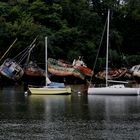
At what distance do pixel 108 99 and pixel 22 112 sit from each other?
19.5 metres

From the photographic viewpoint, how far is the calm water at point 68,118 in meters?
41.4

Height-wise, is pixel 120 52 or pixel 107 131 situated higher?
pixel 120 52

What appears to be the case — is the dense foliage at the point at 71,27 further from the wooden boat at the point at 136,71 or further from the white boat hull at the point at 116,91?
the white boat hull at the point at 116,91

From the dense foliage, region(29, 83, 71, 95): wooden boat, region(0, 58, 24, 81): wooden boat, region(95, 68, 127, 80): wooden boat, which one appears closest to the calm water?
region(29, 83, 71, 95): wooden boat

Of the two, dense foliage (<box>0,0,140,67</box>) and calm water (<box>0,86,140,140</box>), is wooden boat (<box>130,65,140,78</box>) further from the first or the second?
calm water (<box>0,86,140,140</box>)

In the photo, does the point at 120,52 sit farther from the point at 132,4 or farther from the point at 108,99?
the point at 108,99

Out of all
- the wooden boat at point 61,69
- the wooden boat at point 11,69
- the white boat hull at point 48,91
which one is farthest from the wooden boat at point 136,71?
the white boat hull at point 48,91

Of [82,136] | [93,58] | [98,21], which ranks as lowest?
[82,136]

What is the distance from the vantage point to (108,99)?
7219 cm

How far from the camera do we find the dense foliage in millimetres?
105375

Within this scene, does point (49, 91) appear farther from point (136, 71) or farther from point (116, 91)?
point (136, 71)

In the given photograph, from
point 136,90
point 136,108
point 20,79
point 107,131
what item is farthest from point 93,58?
point 107,131

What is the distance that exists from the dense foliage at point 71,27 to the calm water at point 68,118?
32025mm

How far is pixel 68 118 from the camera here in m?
50.5
